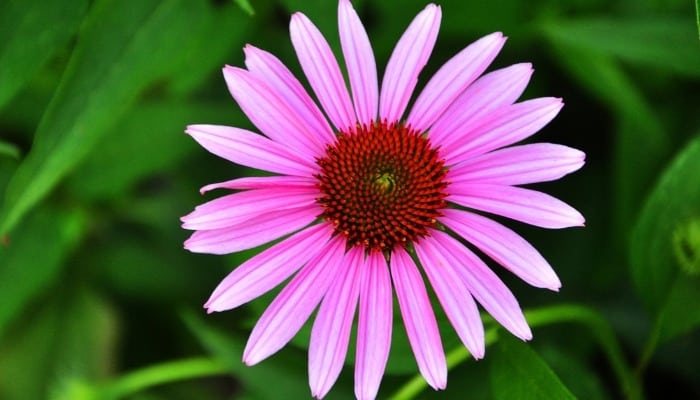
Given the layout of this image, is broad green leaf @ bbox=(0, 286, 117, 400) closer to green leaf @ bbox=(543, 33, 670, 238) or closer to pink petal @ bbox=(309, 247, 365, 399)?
pink petal @ bbox=(309, 247, 365, 399)

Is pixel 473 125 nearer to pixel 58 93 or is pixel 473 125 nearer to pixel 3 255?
pixel 58 93

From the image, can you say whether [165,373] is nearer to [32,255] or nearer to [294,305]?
[32,255]

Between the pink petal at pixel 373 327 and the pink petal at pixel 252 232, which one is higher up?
the pink petal at pixel 252 232

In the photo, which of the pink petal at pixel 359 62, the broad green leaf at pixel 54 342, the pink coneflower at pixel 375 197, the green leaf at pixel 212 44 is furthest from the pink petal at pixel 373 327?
the broad green leaf at pixel 54 342

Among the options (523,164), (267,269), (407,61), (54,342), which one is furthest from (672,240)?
(54,342)

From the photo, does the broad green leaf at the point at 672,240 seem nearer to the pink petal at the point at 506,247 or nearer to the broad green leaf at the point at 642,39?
the broad green leaf at the point at 642,39

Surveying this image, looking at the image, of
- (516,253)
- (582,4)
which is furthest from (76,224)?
(582,4)

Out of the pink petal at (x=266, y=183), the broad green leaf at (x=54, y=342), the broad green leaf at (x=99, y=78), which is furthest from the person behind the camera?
the broad green leaf at (x=54, y=342)
